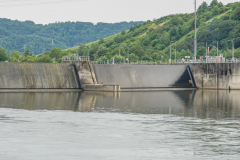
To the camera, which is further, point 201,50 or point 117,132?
point 201,50

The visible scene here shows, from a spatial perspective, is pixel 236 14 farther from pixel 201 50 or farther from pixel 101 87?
pixel 101 87

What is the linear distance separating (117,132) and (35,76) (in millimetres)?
42114

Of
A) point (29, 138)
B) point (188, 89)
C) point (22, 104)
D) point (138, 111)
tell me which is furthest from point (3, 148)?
point (188, 89)

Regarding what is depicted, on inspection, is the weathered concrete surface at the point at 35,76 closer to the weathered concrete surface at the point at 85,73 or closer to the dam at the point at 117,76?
the dam at the point at 117,76

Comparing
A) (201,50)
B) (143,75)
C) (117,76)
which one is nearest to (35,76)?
(117,76)

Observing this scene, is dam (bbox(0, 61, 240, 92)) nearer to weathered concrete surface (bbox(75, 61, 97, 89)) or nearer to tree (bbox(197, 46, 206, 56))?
weathered concrete surface (bbox(75, 61, 97, 89))

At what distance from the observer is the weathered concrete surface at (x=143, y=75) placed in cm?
7469

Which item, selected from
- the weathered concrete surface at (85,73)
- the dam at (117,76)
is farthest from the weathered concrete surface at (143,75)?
the weathered concrete surface at (85,73)

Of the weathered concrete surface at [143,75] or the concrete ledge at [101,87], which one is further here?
the weathered concrete surface at [143,75]

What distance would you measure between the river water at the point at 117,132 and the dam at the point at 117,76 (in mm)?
23187

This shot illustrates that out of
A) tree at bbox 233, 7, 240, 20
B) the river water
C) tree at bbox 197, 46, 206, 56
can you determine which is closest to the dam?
the river water

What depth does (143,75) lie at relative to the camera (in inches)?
3012

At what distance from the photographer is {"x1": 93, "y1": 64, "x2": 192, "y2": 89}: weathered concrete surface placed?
7469 centimetres

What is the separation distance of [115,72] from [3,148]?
52.5 metres
